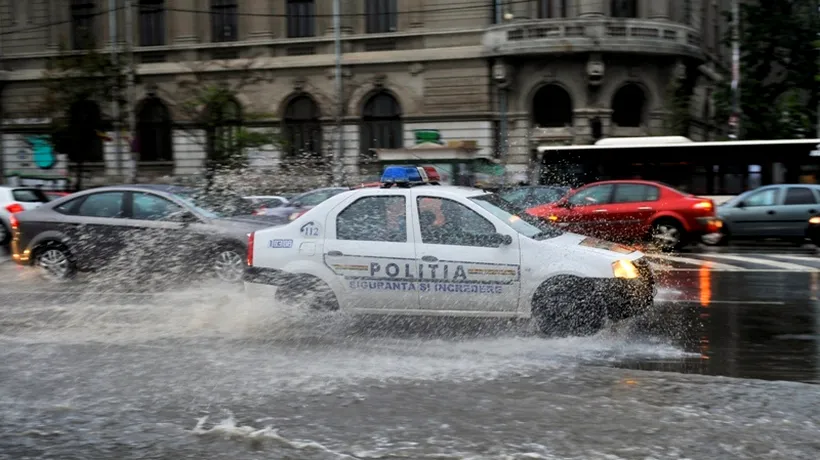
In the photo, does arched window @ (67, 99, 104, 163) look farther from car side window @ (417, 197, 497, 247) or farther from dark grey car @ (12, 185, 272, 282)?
car side window @ (417, 197, 497, 247)

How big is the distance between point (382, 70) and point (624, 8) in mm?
10134

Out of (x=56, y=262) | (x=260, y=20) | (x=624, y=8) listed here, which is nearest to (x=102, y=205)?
(x=56, y=262)

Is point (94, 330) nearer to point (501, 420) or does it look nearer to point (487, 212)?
point (487, 212)

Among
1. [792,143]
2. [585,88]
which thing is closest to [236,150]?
[585,88]

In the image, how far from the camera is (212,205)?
12.3 metres

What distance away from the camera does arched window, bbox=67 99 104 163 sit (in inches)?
1351

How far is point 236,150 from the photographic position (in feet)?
108

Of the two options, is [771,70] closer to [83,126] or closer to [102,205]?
[83,126]

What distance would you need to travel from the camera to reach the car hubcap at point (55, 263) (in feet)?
40.9

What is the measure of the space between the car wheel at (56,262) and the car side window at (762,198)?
14349 millimetres

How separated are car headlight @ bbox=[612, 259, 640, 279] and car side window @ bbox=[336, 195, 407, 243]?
1940mm

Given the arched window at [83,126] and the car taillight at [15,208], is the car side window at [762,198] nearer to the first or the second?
the car taillight at [15,208]

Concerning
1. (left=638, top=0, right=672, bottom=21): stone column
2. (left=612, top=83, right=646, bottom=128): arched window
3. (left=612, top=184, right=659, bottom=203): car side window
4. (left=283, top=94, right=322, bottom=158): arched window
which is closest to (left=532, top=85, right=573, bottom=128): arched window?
(left=612, top=83, right=646, bottom=128): arched window

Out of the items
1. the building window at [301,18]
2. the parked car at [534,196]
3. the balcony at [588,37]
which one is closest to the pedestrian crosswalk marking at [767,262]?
the parked car at [534,196]
